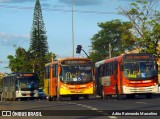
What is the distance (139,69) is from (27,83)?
2206 cm

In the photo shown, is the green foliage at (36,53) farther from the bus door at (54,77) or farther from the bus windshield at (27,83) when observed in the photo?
the bus door at (54,77)

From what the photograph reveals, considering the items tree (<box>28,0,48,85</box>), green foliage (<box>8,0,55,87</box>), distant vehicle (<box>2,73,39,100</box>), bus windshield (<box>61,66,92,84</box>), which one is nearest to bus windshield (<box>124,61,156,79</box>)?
bus windshield (<box>61,66,92,84</box>)

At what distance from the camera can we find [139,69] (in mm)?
38688

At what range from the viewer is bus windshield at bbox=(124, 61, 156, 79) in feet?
127

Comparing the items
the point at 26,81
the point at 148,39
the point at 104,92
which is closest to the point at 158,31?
the point at 148,39

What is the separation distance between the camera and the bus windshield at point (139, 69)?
127 ft

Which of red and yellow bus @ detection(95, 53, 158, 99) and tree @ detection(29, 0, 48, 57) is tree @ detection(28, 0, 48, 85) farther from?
red and yellow bus @ detection(95, 53, 158, 99)

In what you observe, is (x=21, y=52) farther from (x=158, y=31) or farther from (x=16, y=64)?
(x=158, y=31)

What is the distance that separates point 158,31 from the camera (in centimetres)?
6350

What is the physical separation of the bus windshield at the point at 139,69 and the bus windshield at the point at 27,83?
21.3 m

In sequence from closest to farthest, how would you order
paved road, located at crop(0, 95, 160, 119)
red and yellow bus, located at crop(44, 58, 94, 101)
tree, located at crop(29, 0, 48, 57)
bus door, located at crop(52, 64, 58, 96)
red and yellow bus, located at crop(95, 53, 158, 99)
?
paved road, located at crop(0, 95, 160, 119), red and yellow bus, located at crop(95, 53, 158, 99), red and yellow bus, located at crop(44, 58, 94, 101), bus door, located at crop(52, 64, 58, 96), tree, located at crop(29, 0, 48, 57)

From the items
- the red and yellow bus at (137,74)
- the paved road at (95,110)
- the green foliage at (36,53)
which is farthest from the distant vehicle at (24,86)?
the green foliage at (36,53)

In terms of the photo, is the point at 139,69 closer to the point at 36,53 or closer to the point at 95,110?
the point at 95,110

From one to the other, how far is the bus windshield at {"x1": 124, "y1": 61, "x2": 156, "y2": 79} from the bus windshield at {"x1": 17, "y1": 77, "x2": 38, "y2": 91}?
21343 mm
